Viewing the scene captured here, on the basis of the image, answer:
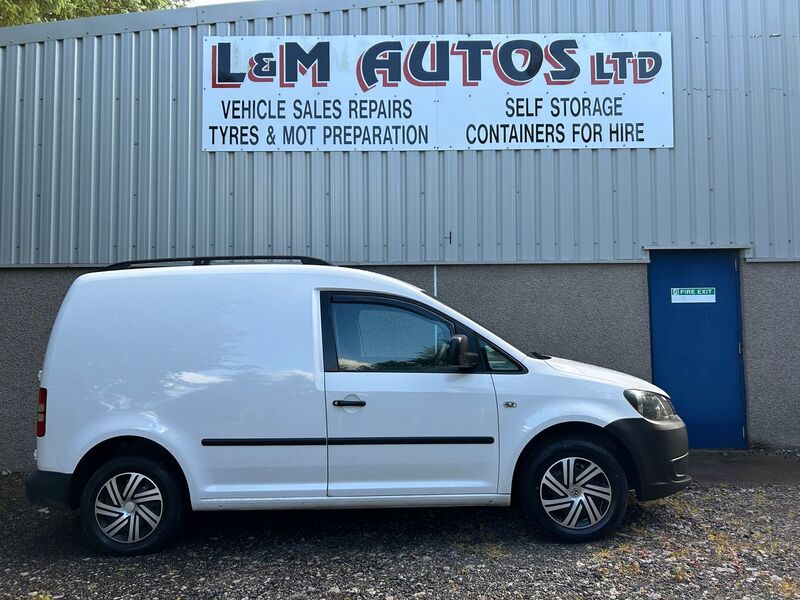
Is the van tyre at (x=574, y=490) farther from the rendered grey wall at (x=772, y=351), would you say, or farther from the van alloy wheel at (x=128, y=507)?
the rendered grey wall at (x=772, y=351)

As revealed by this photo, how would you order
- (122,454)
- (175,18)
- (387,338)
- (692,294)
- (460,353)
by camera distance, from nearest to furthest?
1. (460,353)
2. (122,454)
3. (387,338)
4. (692,294)
5. (175,18)

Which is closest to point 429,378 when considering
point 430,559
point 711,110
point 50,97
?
point 430,559

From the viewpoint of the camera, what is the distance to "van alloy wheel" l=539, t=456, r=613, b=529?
448cm

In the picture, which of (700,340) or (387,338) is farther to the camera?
(700,340)

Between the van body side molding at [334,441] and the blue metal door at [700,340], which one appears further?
the blue metal door at [700,340]

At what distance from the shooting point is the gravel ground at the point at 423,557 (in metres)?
3.92

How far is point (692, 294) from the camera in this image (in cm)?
731

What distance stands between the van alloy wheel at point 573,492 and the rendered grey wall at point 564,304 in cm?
276

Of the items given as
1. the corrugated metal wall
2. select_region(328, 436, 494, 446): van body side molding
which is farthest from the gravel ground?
the corrugated metal wall

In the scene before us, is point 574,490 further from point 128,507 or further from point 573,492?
point 128,507

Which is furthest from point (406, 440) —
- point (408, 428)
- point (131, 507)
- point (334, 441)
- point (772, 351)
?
point (772, 351)

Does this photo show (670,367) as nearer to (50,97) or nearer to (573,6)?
(573,6)

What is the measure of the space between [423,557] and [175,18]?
21.3 feet

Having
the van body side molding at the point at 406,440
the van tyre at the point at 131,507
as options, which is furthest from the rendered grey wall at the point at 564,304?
the van tyre at the point at 131,507
